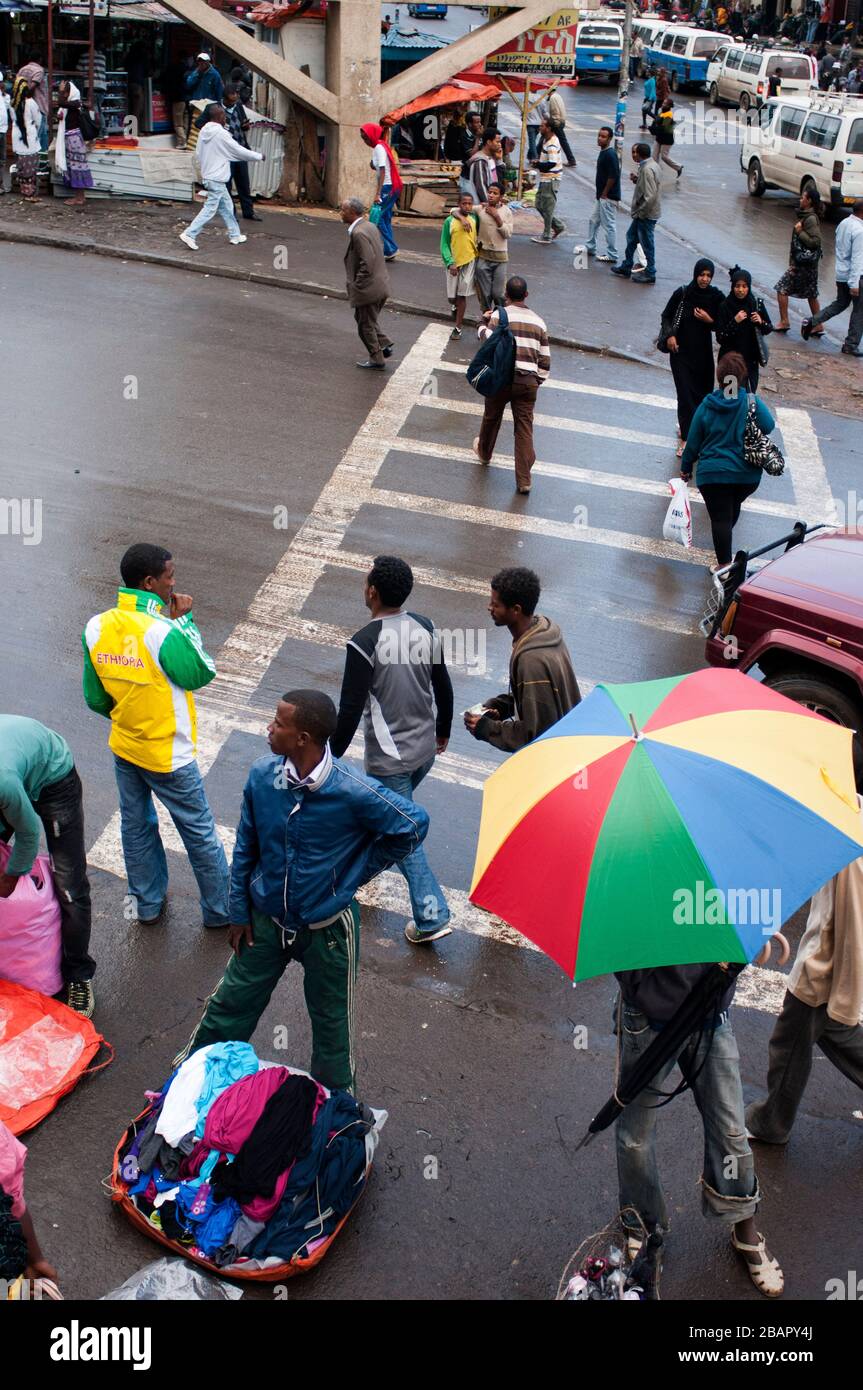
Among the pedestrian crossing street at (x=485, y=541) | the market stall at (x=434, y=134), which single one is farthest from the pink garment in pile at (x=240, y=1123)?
the market stall at (x=434, y=134)

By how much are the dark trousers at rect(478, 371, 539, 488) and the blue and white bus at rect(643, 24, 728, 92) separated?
34169mm

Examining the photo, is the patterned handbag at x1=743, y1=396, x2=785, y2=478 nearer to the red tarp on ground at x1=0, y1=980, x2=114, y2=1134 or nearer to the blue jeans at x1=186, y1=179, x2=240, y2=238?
the red tarp on ground at x1=0, y1=980, x2=114, y2=1134

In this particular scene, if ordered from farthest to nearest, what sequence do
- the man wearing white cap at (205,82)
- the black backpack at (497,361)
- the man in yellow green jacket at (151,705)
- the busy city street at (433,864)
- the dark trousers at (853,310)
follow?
1. the man wearing white cap at (205,82)
2. the dark trousers at (853,310)
3. the black backpack at (497,361)
4. the man in yellow green jacket at (151,705)
5. the busy city street at (433,864)

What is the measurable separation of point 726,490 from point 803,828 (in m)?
6.62

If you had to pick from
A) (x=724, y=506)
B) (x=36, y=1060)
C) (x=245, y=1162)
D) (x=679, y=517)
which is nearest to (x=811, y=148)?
(x=679, y=517)

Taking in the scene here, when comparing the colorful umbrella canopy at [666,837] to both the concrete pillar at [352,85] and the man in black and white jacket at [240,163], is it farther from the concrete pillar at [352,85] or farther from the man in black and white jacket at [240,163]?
the concrete pillar at [352,85]

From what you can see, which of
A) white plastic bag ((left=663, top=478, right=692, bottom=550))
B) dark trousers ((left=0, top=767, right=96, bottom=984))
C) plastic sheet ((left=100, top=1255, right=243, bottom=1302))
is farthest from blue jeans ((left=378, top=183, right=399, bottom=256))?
plastic sheet ((left=100, top=1255, right=243, bottom=1302))

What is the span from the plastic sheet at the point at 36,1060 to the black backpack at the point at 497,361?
7.22 metres

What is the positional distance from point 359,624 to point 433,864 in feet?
9.34

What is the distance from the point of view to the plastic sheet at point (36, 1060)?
530cm

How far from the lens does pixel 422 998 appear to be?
6.21 metres

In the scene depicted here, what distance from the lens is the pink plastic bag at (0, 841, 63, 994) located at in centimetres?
557

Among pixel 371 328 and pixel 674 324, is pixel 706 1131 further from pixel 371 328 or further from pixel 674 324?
pixel 371 328
